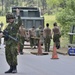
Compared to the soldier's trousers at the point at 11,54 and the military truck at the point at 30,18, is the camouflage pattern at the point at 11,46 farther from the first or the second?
the military truck at the point at 30,18

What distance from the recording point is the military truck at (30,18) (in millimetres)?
33344

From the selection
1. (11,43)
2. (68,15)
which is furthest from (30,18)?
(11,43)

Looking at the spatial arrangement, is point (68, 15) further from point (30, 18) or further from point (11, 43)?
point (11, 43)

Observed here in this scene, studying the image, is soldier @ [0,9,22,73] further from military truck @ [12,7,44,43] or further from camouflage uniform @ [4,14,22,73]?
military truck @ [12,7,44,43]

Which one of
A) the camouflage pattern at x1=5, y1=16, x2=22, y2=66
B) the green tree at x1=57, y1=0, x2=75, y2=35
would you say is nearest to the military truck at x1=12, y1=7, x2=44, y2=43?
the green tree at x1=57, y1=0, x2=75, y2=35

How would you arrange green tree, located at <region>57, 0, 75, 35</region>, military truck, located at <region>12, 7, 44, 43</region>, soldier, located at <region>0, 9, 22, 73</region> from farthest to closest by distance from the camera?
military truck, located at <region>12, 7, 44, 43</region>
green tree, located at <region>57, 0, 75, 35</region>
soldier, located at <region>0, 9, 22, 73</region>

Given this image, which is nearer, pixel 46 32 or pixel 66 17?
pixel 46 32

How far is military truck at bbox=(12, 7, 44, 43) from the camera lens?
33.3 metres

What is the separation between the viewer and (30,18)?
33.6 m

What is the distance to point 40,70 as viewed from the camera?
13945mm

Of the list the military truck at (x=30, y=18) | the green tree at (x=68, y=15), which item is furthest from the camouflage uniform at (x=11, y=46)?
the military truck at (x=30, y=18)

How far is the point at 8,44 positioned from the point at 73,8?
17681 mm

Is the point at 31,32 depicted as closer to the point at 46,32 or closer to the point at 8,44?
the point at 46,32

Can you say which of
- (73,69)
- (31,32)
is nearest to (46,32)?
(31,32)
